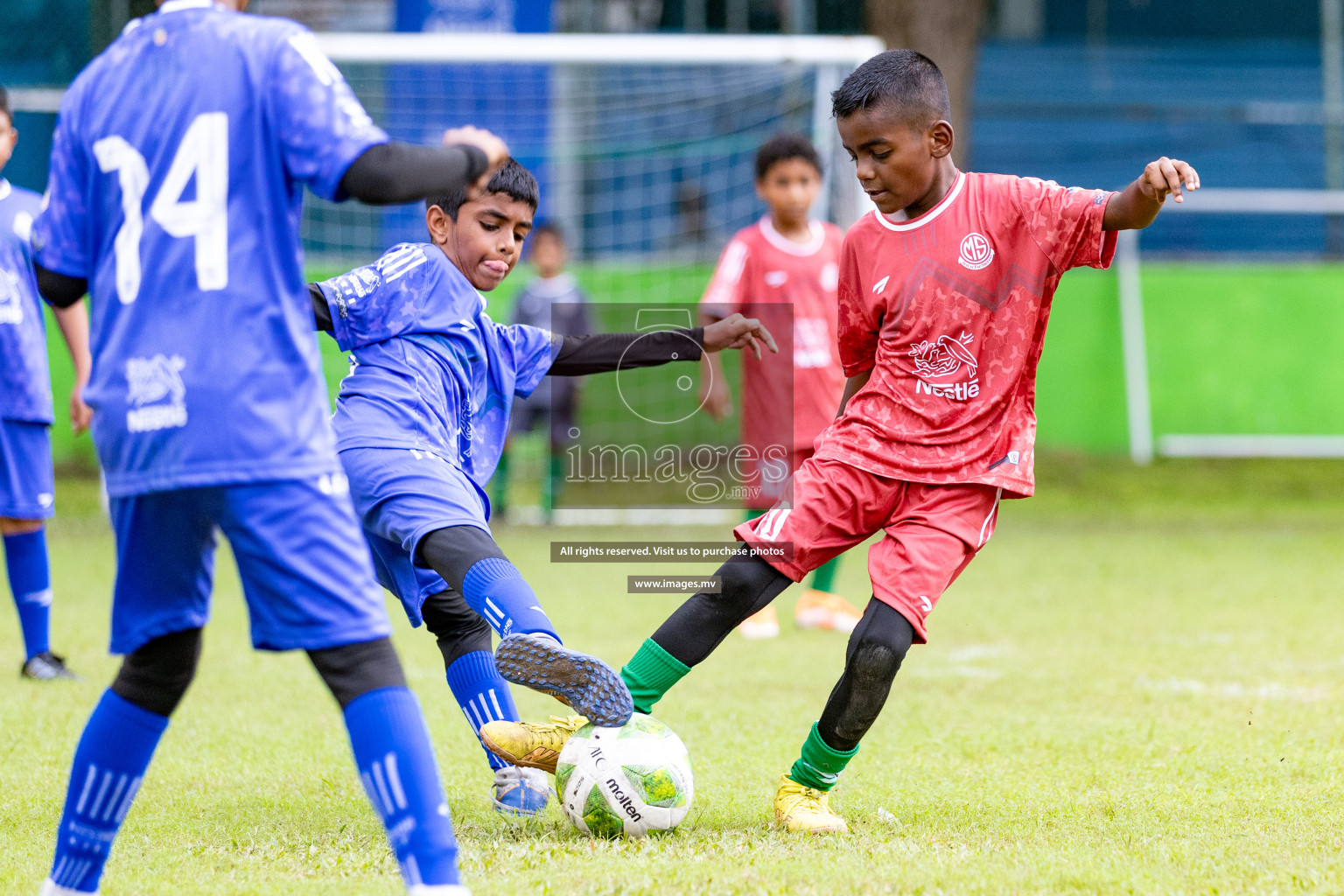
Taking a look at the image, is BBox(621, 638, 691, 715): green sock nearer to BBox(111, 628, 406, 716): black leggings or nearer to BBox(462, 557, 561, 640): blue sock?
BBox(462, 557, 561, 640): blue sock

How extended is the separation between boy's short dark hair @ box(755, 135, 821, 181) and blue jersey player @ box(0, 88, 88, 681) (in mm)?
3181

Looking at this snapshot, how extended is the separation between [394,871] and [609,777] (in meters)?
0.54

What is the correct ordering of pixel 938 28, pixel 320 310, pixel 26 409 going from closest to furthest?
1. pixel 320 310
2. pixel 26 409
3. pixel 938 28

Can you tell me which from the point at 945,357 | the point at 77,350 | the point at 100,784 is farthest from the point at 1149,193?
the point at 77,350

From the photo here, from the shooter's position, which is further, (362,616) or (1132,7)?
(1132,7)

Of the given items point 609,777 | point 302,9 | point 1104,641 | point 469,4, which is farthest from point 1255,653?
point 302,9

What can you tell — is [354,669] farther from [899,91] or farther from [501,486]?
[501,486]

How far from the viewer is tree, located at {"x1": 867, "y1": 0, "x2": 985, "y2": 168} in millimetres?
12453

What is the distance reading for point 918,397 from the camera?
3.46 metres

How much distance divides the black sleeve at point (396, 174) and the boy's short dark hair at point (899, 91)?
1.32 metres

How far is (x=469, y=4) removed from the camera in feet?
46.2

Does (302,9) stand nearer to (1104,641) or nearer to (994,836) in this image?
(1104,641)

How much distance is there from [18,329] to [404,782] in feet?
12.0

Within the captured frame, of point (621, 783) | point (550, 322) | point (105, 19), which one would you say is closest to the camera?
point (621, 783)
